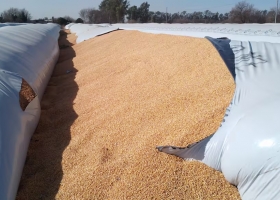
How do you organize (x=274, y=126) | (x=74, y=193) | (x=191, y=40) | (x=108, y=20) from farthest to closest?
(x=108, y=20) → (x=191, y=40) → (x=74, y=193) → (x=274, y=126)

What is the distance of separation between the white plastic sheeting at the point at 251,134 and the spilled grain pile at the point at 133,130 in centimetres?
12

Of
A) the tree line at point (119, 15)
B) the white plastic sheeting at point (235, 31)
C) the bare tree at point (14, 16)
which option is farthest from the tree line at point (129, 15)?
the white plastic sheeting at point (235, 31)

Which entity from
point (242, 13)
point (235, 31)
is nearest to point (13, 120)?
point (235, 31)

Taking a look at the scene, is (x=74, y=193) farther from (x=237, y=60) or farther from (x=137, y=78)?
(x=137, y=78)

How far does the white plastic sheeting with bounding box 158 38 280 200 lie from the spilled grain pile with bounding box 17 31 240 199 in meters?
0.12

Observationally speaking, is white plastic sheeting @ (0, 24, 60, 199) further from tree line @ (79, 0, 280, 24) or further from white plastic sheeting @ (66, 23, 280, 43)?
tree line @ (79, 0, 280, 24)

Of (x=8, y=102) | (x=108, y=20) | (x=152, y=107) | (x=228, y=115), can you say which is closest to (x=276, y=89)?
(x=228, y=115)

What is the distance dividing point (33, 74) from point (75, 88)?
0.70m

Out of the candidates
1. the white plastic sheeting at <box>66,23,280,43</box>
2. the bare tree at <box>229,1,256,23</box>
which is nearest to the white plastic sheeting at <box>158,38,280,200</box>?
the white plastic sheeting at <box>66,23,280,43</box>

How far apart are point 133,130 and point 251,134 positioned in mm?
1155

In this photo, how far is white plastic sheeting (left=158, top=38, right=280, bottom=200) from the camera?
4.30ft

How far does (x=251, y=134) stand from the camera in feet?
4.71

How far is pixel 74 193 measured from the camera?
172 cm

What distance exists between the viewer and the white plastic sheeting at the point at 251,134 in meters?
1.31
